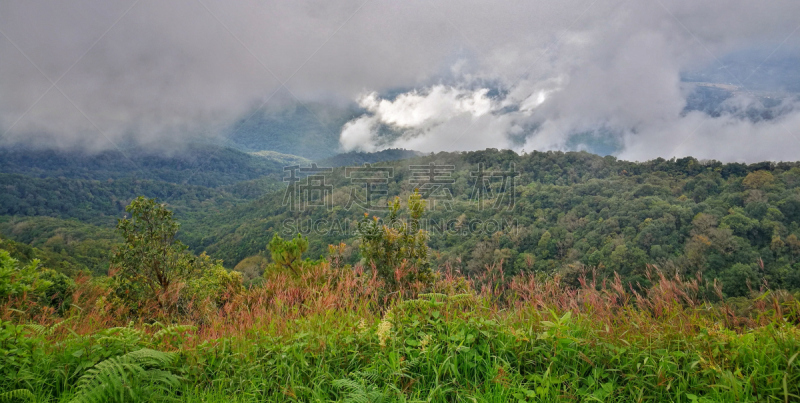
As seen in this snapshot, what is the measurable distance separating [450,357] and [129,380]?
212cm

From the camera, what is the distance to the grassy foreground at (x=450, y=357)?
2.02 metres

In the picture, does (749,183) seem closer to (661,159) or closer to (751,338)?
(661,159)

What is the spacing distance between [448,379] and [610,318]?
1422 millimetres

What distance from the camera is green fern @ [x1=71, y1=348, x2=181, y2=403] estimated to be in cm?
195

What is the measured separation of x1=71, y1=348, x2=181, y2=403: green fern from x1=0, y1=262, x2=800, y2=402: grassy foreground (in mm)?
13

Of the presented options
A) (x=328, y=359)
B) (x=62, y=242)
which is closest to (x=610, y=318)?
(x=328, y=359)

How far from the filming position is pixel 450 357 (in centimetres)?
220
